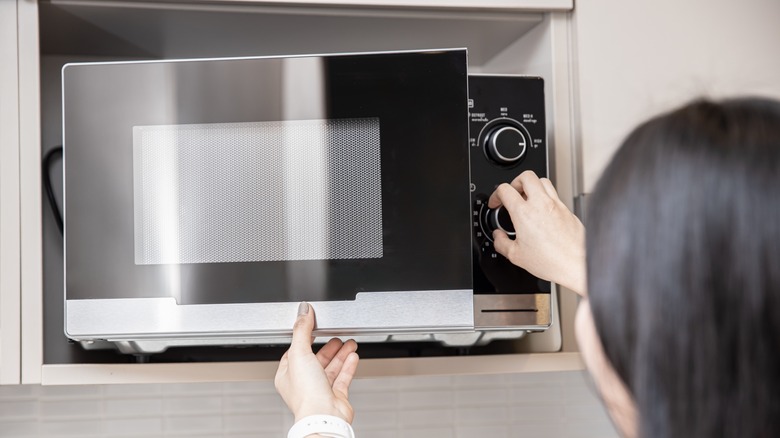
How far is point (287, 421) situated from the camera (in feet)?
4.01

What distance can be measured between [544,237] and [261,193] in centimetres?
30

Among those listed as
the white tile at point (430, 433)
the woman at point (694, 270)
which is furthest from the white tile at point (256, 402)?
the woman at point (694, 270)

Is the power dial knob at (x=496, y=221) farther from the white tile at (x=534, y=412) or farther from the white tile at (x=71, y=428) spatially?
the white tile at (x=71, y=428)

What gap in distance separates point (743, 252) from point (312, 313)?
440 mm

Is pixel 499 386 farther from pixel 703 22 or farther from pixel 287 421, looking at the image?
pixel 703 22

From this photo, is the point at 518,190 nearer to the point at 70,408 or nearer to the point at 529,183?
the point at 529,183

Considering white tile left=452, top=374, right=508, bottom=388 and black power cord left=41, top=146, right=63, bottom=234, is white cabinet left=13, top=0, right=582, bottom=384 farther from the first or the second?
white tile left=452, top=374, right=508, bottom=388

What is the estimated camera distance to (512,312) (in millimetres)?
842

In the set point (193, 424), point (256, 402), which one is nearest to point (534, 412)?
point (256, 402)

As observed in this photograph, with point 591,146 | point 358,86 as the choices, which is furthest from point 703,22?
point 358,86

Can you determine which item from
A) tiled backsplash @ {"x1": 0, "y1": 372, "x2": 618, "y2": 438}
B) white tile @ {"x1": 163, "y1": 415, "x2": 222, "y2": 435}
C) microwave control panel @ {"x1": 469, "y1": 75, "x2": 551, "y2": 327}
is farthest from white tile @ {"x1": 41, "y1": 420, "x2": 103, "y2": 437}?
microwave control panel @ {"x1": 469, "y1": 75, "x2": 551, "y2": 327}

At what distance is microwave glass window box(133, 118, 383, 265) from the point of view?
76 cm

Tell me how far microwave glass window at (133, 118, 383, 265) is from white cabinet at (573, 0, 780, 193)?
31 cm

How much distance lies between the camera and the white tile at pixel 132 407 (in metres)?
1.19
